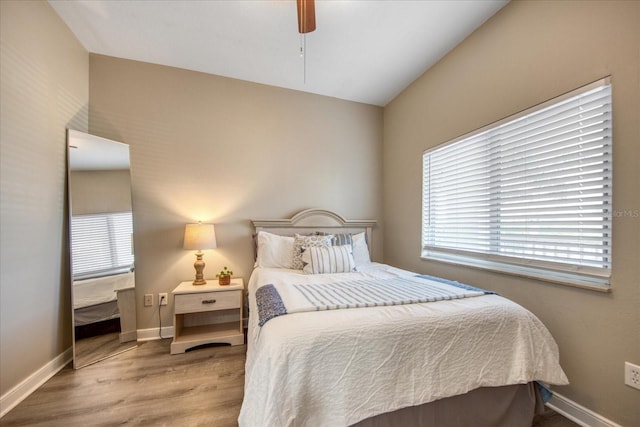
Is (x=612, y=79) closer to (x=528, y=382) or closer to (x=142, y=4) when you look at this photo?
(x=528, y=382)

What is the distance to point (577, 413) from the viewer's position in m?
1.50

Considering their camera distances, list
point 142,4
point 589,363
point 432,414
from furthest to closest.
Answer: point 142,4, point 589,363, point 432,414

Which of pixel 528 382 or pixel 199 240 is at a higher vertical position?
pixel 199 240

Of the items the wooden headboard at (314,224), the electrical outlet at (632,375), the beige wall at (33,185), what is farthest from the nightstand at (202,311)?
the electrical outlet at (632,375)

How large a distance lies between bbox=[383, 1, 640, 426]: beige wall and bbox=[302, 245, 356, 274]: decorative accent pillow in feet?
3.20

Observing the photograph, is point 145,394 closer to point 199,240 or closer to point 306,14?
point 199,240

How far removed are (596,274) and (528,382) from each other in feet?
2.35

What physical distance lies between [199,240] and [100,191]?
3.09 feet

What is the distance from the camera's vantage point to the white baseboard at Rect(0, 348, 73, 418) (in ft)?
4.97

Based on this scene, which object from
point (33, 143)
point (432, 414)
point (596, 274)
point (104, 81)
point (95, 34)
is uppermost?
point (95, 34)

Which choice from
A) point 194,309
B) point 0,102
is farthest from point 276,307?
point 0,102

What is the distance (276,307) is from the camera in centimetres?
132

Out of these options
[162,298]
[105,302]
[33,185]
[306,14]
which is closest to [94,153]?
[33,185]

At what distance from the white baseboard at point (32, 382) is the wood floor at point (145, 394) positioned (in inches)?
1.4
